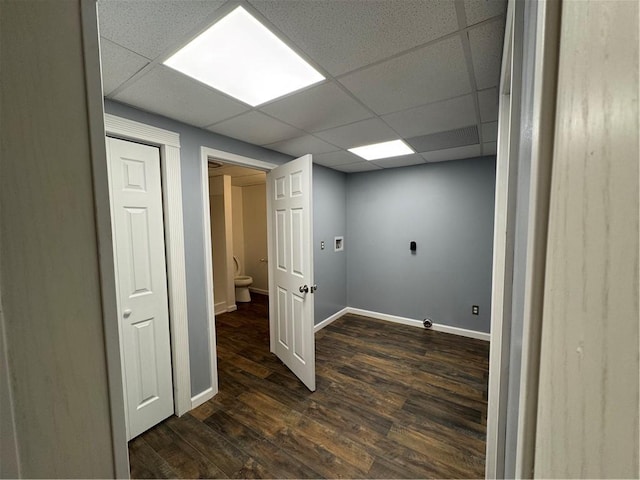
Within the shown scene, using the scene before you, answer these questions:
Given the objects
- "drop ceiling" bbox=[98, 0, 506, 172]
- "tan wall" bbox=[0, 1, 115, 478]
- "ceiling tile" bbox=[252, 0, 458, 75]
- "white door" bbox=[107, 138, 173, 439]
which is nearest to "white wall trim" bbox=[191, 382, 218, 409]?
"white door" bbox=[107, 138, 173, 439]

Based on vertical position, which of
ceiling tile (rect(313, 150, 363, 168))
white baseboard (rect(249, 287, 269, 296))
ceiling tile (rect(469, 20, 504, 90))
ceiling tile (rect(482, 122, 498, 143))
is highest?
ceiling tile (rect(313, 150, 363, 168))

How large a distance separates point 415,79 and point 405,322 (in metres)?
3.20

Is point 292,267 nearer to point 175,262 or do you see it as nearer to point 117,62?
point 175,262

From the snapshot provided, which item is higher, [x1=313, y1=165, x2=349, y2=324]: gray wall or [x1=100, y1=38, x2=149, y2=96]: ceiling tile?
[x1=100, y1=38, x2=149, y2=96]: ceiling tile

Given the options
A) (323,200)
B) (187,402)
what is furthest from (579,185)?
(323,200)

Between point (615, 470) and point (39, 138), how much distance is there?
0.73 metres

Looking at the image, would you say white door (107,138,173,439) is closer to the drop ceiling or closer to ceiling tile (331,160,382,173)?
the drop ceiling

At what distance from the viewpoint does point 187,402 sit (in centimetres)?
203

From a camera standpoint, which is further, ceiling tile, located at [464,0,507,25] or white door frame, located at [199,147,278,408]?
white door frame, located at [199,147,278,408]

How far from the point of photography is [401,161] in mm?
3320

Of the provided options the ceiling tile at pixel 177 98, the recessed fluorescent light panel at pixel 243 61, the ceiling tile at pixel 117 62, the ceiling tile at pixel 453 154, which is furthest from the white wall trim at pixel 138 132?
the ceiling tile at pixel 453 154

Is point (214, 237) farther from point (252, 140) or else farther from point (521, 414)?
point (521, 414)

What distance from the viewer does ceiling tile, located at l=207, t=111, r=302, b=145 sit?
1.89m

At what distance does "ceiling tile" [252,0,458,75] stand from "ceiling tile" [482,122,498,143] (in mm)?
1344
